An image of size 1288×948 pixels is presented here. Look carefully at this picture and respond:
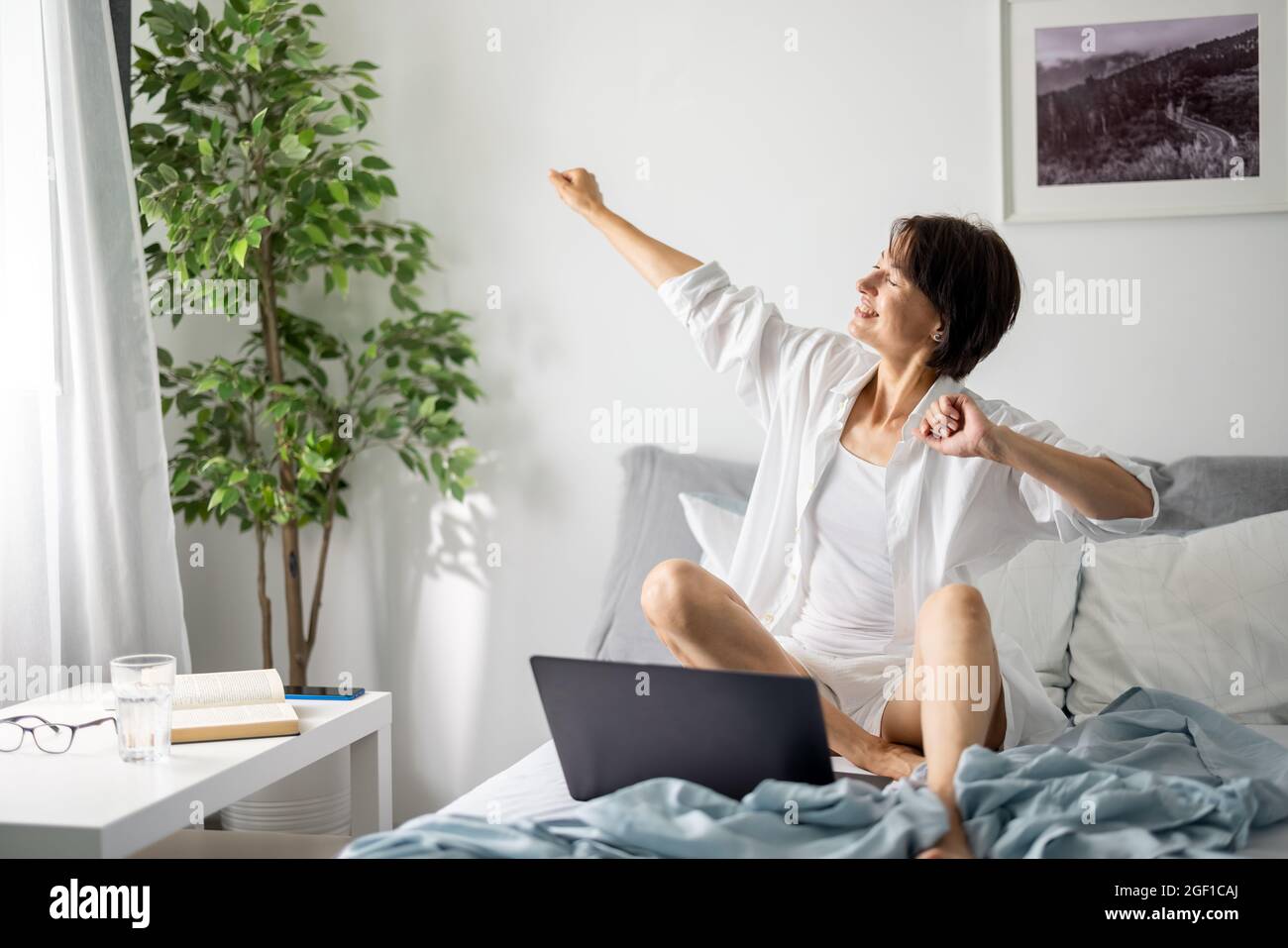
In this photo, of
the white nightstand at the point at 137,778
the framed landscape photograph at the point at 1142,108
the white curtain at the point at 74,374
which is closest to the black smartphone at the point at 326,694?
the white nightstand at the point at 137,778

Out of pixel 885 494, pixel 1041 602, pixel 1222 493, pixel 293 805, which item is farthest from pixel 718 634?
pixel 293 805

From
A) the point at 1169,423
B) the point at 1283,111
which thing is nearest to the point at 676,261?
the point at 1169,423

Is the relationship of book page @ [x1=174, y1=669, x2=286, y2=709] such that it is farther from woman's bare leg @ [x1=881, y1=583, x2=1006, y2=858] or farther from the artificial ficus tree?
woman's bare leg @ [x1=881, y1=583, x2=1006, y2=858]

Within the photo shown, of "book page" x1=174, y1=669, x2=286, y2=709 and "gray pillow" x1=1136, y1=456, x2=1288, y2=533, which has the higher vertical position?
"gray pillow" x1=1136, y1=456, x2=1288, y2=533

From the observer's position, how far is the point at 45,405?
2.04 meters

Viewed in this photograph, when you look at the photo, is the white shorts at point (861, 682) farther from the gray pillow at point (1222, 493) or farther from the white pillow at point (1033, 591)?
the gray pillow at point (1222, 493)

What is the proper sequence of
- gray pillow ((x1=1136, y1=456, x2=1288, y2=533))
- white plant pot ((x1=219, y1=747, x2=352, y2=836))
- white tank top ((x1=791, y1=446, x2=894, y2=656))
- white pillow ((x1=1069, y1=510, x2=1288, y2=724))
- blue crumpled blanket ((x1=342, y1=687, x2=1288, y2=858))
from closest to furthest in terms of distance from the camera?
blue crumpled blanket ((x1=342, y1=687, x2=1288, y2=858)) < white tank top ((x1=791, y1=446, x2=894, y2=656)) < white pillow ((x1=1069, y1=510, x2=1288, y2=724)) < gray pillow ((x1=1136, y1=456, x2=1288, y2=533)) < white plant pot ((x1=219, y1=747, x2=352, y2=836))

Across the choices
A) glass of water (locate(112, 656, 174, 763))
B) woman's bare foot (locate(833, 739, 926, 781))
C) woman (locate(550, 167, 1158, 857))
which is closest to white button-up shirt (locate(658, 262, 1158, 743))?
woman (locate(550, 167, 1158, 857))

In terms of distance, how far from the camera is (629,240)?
1.95 meters

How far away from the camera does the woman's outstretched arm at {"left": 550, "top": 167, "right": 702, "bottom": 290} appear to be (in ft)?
6.37

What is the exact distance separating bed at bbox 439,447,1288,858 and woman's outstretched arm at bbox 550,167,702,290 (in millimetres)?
516

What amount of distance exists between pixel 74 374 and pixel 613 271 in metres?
1.10

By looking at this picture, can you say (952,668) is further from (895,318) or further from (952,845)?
(895,318)
